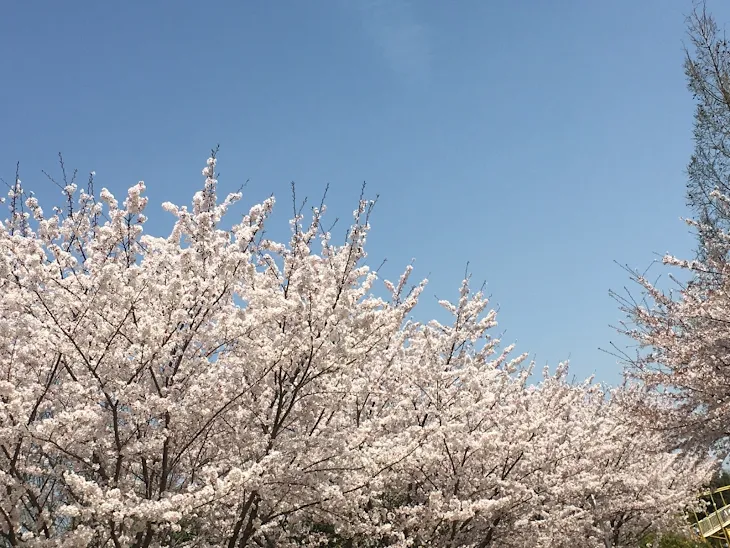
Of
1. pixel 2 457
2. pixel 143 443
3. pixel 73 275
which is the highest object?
pixel 73 275

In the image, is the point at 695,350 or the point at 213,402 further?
the point at 695,350

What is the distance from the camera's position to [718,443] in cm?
1079

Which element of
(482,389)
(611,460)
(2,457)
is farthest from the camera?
(611,460)

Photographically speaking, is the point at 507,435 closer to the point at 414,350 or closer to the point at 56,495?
the point at 414,350

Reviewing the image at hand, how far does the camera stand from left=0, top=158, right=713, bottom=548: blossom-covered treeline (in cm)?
595

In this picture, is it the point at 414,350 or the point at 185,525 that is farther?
the point at 414,350

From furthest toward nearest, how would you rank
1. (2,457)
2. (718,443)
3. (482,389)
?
(718,443), (482,389), (2,457)

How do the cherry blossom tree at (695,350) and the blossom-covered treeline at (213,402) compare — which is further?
the cherry blossom tree at (695,350)

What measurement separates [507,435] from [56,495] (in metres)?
7.18

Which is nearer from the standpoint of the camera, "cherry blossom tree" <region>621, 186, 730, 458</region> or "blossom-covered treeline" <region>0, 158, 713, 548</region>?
"blossom-covered treeline" <region>0, 158, 713, 548</region>

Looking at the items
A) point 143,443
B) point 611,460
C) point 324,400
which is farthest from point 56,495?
point 611,460

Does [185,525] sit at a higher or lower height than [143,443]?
lower

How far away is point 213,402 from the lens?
6.54 m

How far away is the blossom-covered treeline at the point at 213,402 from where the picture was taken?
595 centimetres
